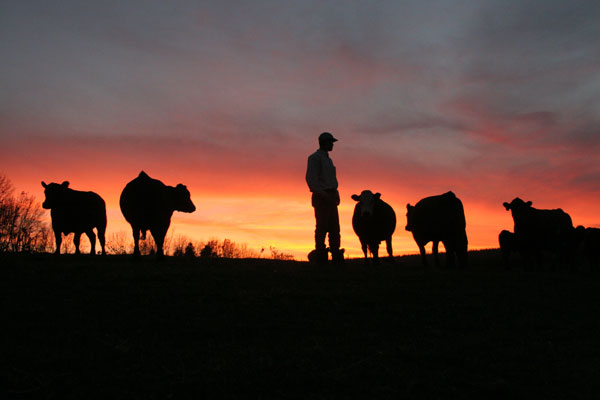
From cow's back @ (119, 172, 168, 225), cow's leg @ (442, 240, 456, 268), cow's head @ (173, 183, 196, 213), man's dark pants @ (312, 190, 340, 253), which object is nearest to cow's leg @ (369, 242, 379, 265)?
cow's leg @ (442, 240, 456, 268)

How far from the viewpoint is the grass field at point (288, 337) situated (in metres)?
5.10

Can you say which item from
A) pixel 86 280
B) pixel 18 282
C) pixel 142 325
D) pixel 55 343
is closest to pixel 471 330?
pixel 142 325

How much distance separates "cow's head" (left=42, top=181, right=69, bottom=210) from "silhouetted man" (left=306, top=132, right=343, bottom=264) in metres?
9.88

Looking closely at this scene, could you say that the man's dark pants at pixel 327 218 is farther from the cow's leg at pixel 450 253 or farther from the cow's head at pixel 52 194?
the cow's head at pixel 52 194

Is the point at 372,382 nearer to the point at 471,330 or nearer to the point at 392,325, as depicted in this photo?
the point at 392,325

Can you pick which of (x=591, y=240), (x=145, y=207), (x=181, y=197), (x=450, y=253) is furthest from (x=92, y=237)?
(x=591, y=240)

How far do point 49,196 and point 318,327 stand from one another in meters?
14.0

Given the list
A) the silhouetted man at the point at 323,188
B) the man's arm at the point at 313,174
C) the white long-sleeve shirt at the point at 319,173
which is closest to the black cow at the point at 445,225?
the silhouetted man at the point at 323,188

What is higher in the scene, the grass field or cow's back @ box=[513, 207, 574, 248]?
cow's back @ box=[513, 207, 574, 248]

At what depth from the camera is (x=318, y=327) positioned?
723 centimetres

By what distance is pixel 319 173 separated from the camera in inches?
513

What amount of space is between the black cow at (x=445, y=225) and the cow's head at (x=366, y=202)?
2.23m

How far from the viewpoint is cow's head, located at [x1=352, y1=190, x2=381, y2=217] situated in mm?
16625

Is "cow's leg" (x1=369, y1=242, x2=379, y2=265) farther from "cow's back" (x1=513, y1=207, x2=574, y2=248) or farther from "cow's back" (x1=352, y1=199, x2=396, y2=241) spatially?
"cow's back" (x1=513, y1=207, x2=574, y2=248)
